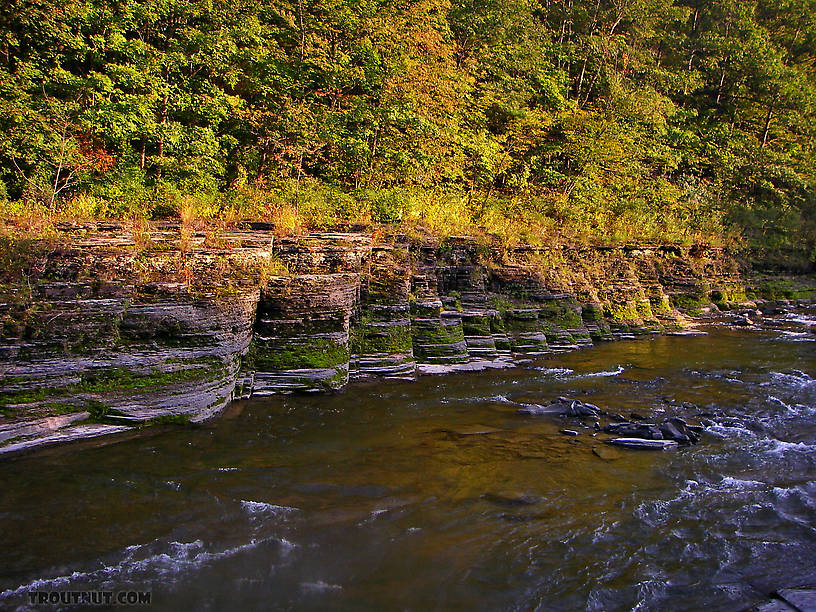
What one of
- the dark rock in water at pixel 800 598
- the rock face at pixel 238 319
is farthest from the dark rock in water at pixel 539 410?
the dark rock in water at pixel 800 598

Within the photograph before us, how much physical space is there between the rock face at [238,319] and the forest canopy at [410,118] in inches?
61.5

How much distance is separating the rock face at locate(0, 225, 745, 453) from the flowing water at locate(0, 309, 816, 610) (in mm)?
→ 682

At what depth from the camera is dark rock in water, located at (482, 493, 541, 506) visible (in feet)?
21.4

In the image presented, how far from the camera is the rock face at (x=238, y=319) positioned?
26.6 feet

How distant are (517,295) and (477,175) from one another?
760cm

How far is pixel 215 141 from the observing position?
14695 millimetres

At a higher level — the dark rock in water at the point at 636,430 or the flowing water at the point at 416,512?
the dark rock in water at the point at 636,430

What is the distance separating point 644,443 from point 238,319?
Result: 7102 mm

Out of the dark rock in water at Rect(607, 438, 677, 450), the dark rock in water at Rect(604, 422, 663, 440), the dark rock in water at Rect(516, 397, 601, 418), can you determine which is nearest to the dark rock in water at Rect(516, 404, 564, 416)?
the dark rock in water at Rect(516, 397, 601, 418)

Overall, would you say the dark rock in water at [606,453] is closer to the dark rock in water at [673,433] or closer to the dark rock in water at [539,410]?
the dark rock in water at [673,433]

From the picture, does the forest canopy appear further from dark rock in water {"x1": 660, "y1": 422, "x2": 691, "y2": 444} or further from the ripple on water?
dark rock in water {"x1": 660, "y1": 422, "x2": 691, "y2": 444}

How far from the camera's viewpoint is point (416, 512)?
625 centimetres

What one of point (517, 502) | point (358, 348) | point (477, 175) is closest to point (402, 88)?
point (477, 175)

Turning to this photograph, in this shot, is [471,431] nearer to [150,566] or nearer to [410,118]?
[150,566]
